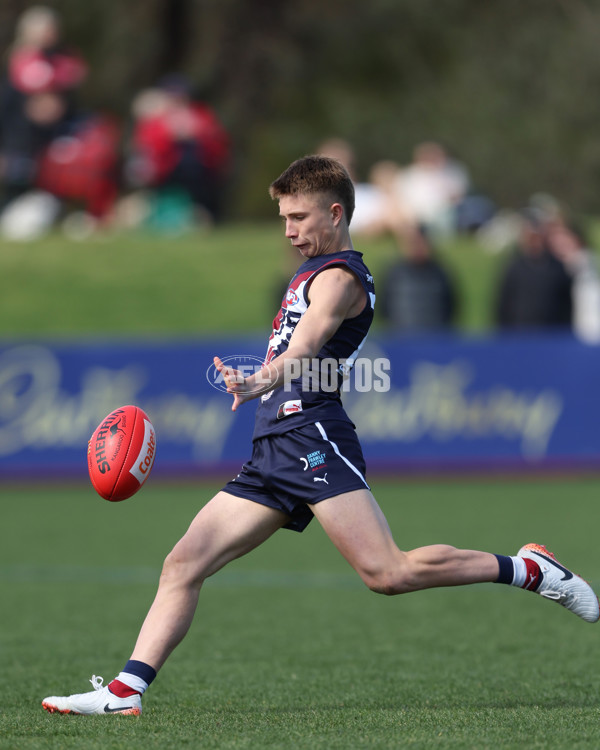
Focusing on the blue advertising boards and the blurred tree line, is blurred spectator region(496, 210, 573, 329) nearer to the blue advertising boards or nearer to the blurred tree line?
the blue advertising boards

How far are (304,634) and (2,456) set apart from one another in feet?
24.7

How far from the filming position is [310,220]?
17.6 feet

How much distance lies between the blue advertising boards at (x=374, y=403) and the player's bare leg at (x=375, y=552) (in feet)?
28.6

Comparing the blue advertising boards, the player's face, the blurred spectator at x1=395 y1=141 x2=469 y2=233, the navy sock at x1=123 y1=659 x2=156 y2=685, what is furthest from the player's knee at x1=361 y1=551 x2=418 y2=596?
the blurred spectator at x1=395 y1=141 x2=469 y2=233

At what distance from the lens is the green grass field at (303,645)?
507cm

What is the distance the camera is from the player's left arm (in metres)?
4.93

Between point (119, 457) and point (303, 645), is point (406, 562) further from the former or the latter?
point (303, 645)

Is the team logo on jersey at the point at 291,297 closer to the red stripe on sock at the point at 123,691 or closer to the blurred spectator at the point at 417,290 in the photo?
the red stripe on sock at the point at 123,691

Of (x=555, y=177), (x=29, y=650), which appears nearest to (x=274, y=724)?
(x=29, y=650)

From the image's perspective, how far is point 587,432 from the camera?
Result: 1498 centimetres

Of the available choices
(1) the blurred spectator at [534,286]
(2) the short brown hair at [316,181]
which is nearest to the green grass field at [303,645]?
(2) the short brown hair at [316,181]

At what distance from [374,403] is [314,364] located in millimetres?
9273

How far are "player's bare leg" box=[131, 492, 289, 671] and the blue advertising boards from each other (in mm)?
8564

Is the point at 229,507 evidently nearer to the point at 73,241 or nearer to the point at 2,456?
the point at 2,456
